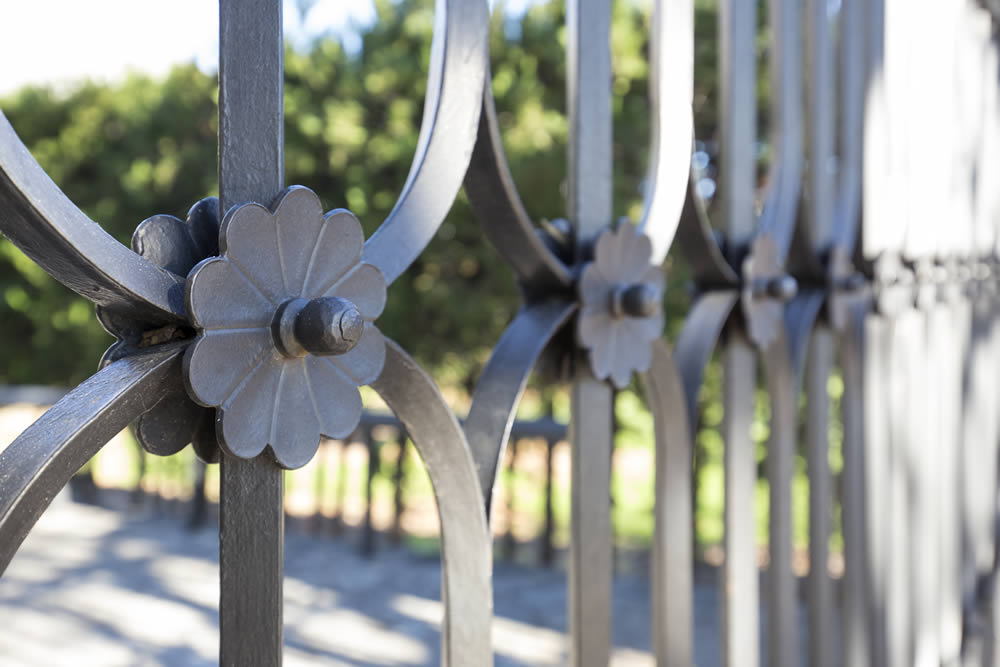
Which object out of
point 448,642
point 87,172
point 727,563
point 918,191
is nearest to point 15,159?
point 448,642

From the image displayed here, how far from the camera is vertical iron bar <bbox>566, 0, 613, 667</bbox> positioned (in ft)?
1.94

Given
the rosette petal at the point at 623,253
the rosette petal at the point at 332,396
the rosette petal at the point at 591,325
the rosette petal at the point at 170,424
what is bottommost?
the rosette petal at the point at 170,424

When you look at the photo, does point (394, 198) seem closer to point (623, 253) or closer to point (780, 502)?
point (780, 502)

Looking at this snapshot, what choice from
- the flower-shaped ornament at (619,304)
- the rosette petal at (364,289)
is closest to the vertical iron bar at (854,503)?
the flower-shaped ornament at (619,304)

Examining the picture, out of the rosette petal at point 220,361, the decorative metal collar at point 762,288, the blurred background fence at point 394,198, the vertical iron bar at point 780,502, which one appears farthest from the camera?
the blurred background fence at point 394,198

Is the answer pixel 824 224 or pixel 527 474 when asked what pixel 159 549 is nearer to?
pixel 527 474

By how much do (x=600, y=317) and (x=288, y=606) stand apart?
3182 millimetres

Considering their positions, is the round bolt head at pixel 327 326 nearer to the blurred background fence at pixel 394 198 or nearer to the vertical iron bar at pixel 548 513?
the blurred background fence at pixel 394 198

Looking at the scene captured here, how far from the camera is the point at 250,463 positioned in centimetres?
38

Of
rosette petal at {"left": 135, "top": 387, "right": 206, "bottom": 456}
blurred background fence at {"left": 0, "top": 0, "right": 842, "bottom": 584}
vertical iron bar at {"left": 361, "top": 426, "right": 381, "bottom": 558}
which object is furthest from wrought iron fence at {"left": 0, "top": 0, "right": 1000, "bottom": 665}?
vertical iron bar at {"left": 361, "top": 426, "right": 381, "bottom": 558}

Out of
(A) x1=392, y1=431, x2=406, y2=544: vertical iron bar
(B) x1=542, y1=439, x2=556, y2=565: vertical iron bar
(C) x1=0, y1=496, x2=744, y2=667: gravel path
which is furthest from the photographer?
(A) x1=392, y1=431, x2=406, y2=544: vertical iron bar

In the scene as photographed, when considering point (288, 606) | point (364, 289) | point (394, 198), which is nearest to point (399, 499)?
point (288, 606)

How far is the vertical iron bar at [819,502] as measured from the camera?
892 mm

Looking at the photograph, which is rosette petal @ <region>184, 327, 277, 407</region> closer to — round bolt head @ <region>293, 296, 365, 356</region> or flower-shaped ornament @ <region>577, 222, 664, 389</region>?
round bolt head @ <region>293, 296, 365, 356</region>
